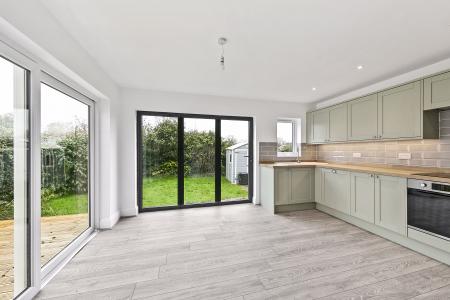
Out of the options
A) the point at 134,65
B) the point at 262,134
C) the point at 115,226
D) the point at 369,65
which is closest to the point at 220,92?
the point at 262,134

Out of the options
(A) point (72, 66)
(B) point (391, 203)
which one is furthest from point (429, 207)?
(A) point (72, 66)

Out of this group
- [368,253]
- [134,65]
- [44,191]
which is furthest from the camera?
[134,65]

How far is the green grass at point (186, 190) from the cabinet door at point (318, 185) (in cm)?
156

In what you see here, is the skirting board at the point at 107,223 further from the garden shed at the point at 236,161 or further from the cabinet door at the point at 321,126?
the cabinet door at the point at 321,126

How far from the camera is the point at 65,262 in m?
2.05

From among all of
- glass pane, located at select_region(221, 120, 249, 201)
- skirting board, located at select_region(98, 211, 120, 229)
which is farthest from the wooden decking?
glass pane, located at select_region(221, 120, 249, 201)

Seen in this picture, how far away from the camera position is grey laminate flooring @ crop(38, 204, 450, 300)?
1.64 m

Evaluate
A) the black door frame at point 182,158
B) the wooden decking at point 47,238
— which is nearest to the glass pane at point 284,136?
the black door frame at point 182,158

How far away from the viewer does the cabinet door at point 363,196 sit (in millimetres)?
2766

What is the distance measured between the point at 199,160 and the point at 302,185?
2054 mm

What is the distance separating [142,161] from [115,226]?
1178mm

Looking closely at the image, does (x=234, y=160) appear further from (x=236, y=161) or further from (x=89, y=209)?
(x=89, y=209)

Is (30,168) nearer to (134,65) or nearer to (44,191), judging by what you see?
(44,191)

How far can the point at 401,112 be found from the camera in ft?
8.99
